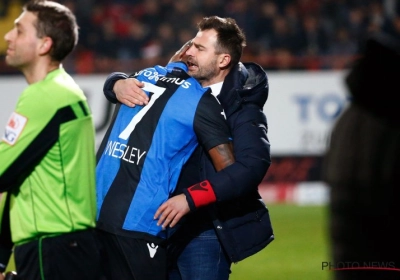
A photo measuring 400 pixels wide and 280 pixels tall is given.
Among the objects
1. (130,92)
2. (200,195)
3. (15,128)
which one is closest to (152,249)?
(200,195)

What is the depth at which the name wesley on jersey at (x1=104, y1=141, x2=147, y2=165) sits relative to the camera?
176 inches

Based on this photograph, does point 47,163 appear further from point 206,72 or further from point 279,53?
point 279,53

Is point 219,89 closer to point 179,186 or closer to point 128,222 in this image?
point 179,186

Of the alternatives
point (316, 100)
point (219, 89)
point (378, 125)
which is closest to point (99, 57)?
point (316, 100)

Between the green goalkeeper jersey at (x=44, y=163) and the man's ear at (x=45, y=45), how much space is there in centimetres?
13

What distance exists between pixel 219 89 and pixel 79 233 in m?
1.51

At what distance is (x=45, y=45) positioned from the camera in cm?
391

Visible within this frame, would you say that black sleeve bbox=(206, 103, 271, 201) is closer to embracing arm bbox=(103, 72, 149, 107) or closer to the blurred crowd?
embracing arm bbox=(103, 72, 149, 107)

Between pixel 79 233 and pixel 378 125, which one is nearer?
pixel 378 125

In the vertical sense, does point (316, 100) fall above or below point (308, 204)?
above

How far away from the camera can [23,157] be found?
3.69 meters

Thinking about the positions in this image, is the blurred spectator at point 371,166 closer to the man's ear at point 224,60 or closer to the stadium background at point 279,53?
the man's ear at point 224,60

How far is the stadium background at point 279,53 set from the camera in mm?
14102

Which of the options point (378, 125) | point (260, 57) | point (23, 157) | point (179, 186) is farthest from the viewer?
point (260, 57)
